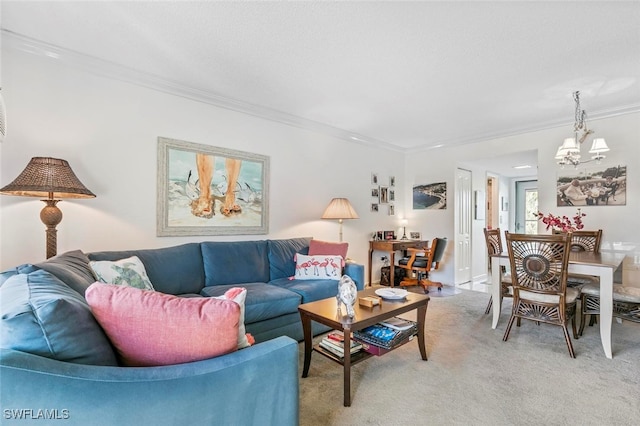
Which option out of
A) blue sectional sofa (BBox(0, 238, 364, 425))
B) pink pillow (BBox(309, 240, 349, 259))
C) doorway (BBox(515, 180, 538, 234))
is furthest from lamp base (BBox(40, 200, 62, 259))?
doorway (BBox(515, 180, 538, 234))

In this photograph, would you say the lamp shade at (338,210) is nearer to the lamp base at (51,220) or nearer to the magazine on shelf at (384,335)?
the magazine on shelf at (384,335)

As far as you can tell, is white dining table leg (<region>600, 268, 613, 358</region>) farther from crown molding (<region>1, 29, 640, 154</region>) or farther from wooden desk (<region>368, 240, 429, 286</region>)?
wooden desk (<region>368, 240, 429, 286</region>)

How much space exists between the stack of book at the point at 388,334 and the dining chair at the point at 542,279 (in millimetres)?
1160

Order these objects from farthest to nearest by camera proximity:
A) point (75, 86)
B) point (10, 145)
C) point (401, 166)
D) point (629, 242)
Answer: point (401, 166) → point (629, 242) → point (75, 86) → point (10, 145)

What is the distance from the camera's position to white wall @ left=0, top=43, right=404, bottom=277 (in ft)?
7.66

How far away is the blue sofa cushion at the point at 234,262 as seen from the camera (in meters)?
2.95

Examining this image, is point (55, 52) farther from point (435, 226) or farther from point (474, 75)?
point (435, 226)

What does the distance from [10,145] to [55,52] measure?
0.81 meters

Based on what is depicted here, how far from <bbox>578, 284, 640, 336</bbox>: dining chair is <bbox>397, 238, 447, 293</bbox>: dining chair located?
1822mm

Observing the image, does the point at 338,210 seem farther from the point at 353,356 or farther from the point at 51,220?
the point at 51,220

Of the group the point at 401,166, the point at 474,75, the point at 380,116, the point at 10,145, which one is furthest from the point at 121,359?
the point at 401,166

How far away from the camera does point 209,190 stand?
329 cm

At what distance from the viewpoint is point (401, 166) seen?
18.6ft

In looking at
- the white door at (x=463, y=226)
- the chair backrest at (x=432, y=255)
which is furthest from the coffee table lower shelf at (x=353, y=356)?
the white door at (x=463, y=226)
